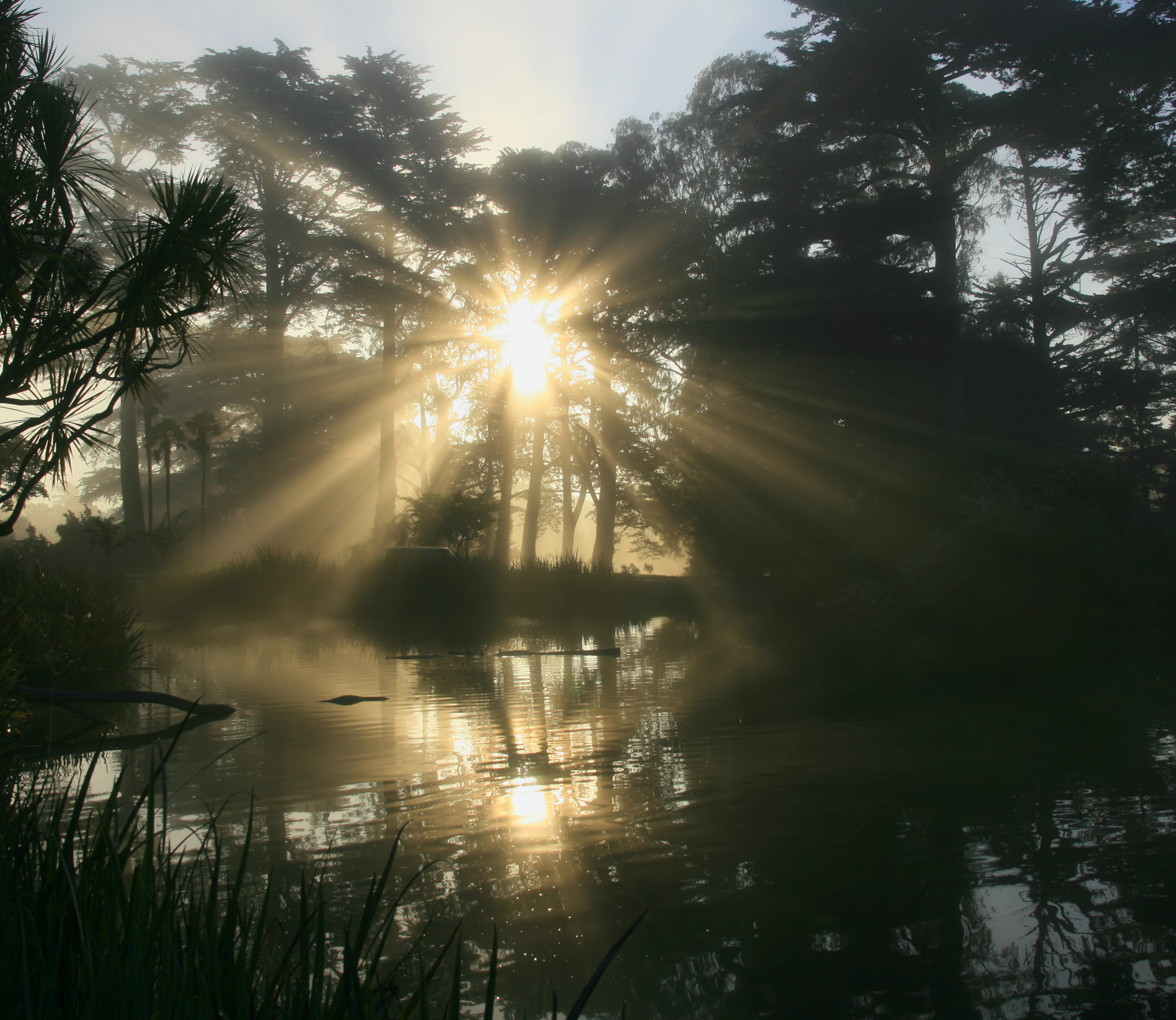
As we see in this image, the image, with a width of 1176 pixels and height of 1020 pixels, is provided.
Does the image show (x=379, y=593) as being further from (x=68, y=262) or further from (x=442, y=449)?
(x=442, y=449)

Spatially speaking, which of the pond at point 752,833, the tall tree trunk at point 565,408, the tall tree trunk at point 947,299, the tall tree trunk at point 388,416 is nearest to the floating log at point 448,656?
the pond at point 752,833

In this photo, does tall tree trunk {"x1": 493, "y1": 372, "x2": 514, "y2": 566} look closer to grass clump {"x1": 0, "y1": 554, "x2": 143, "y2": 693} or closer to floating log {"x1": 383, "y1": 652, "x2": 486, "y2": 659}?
floating log {"x1": 383, "y1": 652, "x2": 486, "y2": 659}

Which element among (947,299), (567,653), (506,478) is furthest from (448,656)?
(506,478)

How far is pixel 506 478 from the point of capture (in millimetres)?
31312

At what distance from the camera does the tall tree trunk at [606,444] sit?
3189 centimetres

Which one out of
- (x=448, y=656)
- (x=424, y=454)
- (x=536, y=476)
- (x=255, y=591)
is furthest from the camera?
(x=424, y=454)

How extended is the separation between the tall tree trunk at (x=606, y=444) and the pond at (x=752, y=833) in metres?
22.5

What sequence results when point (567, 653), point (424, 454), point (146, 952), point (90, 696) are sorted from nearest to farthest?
1. point (146, 952)
2. point (90, 696)
3. point (567, 653)
4. point (424, 454)

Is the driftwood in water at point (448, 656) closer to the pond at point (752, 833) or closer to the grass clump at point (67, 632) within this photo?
the grass clump at point (67, 632)

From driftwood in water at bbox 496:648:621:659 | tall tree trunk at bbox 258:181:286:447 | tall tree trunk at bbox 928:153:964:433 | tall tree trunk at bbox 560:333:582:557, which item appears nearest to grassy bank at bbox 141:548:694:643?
tall tree trunk at bbox 560:333:582:557

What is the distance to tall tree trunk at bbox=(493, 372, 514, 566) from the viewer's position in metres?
30.3

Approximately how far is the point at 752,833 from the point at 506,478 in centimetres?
2676

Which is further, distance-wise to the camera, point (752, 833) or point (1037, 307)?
point (1037, 307)

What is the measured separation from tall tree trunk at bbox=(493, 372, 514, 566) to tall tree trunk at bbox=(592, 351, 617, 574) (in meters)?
3.04
